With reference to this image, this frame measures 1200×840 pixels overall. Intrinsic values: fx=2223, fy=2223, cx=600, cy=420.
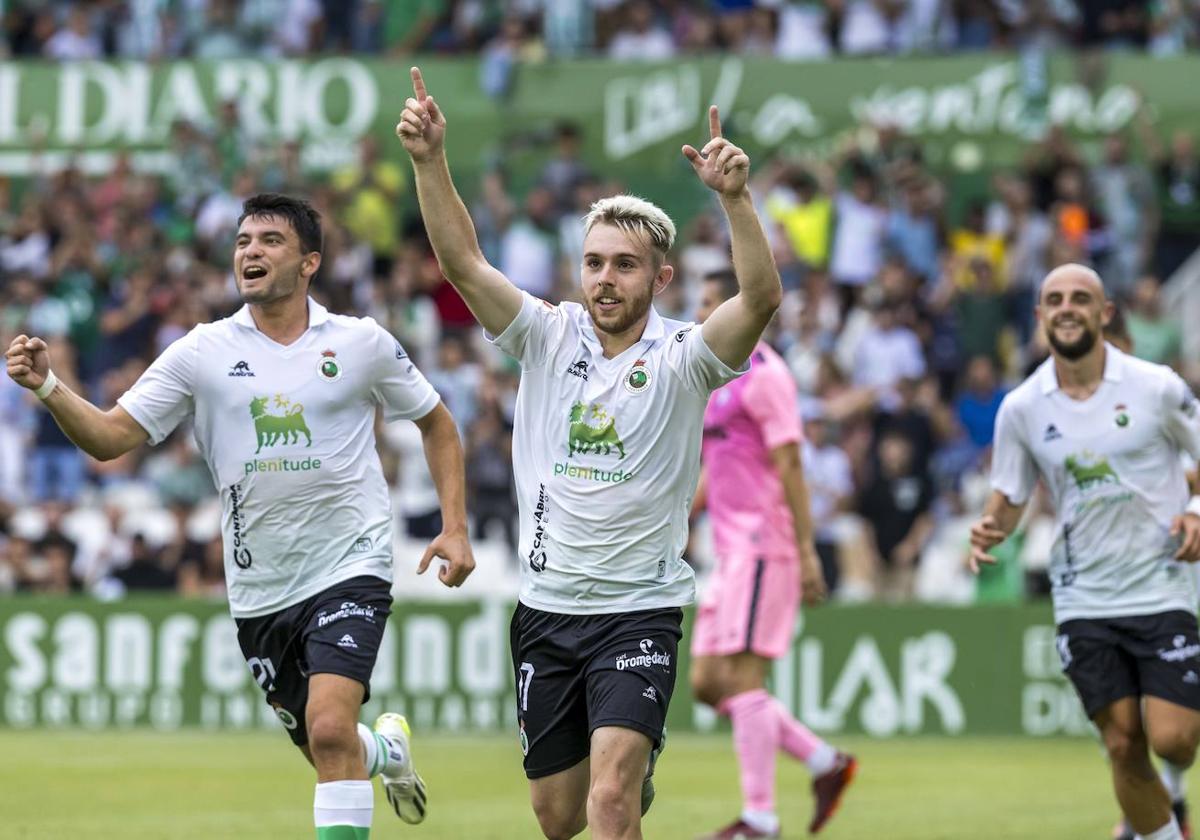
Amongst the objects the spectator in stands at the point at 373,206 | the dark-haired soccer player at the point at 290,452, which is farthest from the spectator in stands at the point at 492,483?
the dark-haired soccer player at the point at 290,452

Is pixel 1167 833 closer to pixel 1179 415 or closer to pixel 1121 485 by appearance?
pixel 1121 485

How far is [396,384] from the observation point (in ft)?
31.6

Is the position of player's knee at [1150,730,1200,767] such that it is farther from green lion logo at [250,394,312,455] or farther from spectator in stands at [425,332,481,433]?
spectator in stands at [425,332,481,433]

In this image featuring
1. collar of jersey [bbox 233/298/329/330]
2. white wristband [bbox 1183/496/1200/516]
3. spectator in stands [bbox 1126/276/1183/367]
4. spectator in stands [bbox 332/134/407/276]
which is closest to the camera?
collar of jersey [bbox 233/298/329/330]

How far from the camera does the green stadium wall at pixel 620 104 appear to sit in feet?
82.2

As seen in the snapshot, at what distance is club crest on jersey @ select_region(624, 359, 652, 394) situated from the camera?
27.0 feet

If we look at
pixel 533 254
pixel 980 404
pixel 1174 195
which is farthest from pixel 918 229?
pixel 533 254

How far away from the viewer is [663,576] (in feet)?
27.1

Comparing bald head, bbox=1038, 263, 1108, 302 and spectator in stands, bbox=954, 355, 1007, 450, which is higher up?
bald head, bbox=1038, 263, 1108, 302

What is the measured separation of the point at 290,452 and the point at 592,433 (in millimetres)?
1667

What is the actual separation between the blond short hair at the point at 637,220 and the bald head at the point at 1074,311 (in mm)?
2592

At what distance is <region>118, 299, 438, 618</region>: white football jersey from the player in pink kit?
319cm

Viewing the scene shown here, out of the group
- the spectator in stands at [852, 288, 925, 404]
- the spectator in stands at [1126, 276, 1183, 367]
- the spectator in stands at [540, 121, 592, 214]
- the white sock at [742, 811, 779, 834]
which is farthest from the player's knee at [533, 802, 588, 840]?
the spectator in stands at [540, 121, 592, 214]

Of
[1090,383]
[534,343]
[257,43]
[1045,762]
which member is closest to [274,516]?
[534,343]
